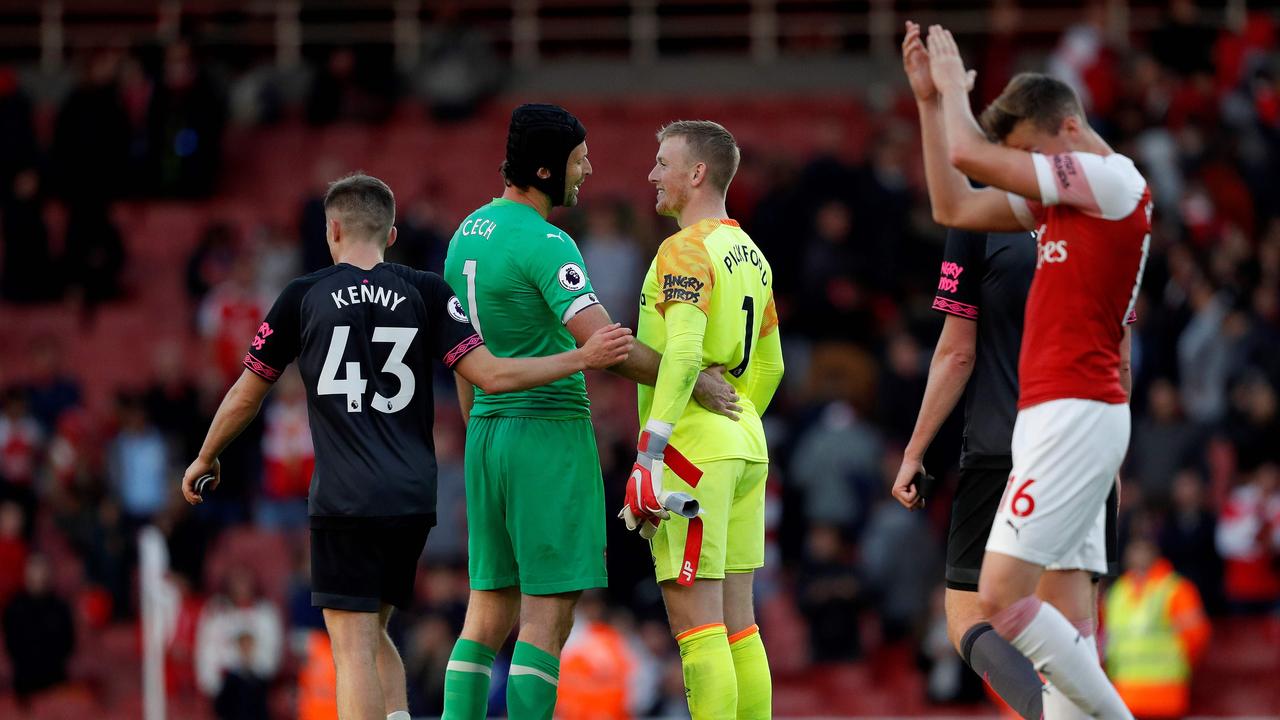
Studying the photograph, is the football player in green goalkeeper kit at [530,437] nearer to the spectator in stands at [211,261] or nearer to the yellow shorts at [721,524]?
the yellow shorts at [721,524]

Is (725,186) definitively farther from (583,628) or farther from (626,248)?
(626,248)

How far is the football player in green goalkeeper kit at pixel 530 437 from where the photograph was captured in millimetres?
7797

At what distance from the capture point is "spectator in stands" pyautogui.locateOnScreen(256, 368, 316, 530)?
1830cm

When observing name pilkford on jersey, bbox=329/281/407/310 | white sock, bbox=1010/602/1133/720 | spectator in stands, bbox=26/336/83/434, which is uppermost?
name pilkford on jersey, bbox=329/281/407/310

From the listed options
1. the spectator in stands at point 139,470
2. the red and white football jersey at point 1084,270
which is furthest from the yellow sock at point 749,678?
the spectator in stands at point 139,470

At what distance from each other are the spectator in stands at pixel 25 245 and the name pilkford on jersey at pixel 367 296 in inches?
570

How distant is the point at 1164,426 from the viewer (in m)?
17.2

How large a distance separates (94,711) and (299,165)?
9086 mm

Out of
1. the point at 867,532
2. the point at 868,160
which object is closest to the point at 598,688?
the point at 867,532

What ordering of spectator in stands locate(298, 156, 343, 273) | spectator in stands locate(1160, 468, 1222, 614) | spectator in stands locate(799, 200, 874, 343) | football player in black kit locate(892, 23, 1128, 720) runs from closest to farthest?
football player in black kit locate(892, 23, 1128, 720) → spectator in stands locate(1160, 468, 1222, 614) → spectator in stands locate(799, 200, 874, 343) → spectator in stands locate(298, 156, 343, 273)

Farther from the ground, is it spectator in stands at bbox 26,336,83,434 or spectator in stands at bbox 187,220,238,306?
spectator in stands at bbox 187,220,238,306

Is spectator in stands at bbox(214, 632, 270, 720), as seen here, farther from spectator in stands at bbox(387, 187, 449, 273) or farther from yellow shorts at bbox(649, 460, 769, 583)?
yellow shorts at bbox(649, 460, 769, 583)

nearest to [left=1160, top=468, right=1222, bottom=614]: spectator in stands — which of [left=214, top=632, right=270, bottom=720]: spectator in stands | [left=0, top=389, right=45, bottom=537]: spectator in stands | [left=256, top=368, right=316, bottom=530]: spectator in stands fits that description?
[left=256, top=368, right=316, bottom=530]: spectator in stands

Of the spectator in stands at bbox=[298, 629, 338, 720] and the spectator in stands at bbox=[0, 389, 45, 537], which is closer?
the spectator in stands at bbox=[298, 629, 338, 720]
